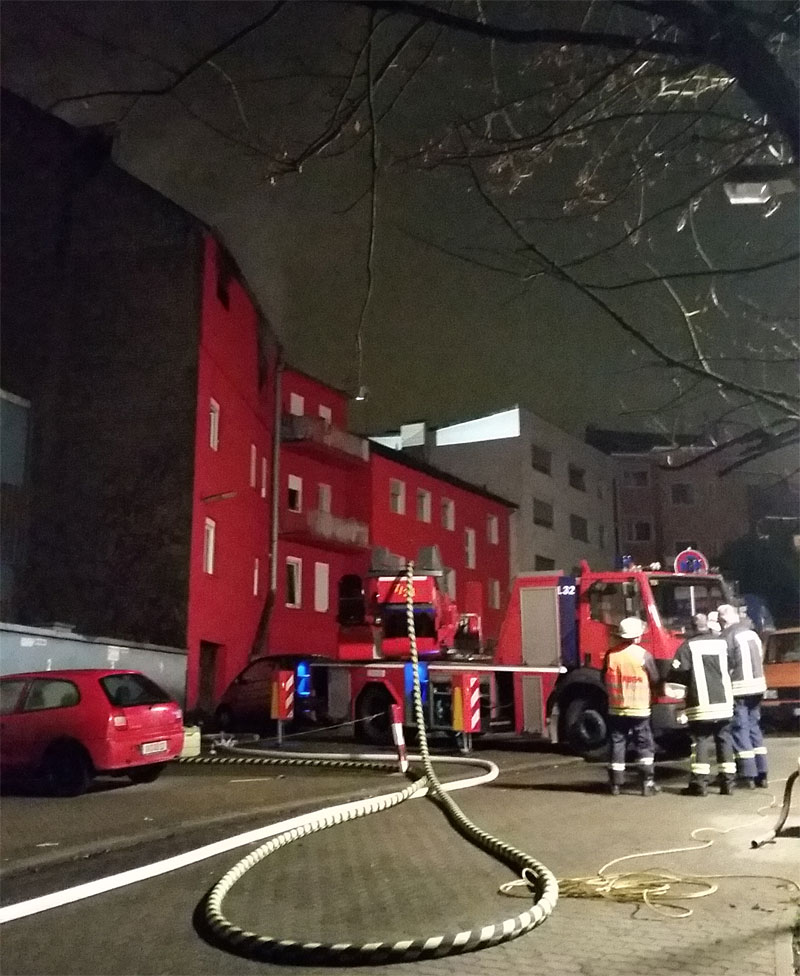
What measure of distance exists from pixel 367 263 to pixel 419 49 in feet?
8.02

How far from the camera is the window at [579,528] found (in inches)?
376

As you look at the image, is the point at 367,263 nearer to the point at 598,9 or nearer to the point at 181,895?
the point at 598,9

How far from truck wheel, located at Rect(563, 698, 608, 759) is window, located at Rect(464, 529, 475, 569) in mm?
1888

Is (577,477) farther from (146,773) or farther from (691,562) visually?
(146,773)

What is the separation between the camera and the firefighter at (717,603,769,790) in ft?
22.5

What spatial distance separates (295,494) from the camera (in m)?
8.20

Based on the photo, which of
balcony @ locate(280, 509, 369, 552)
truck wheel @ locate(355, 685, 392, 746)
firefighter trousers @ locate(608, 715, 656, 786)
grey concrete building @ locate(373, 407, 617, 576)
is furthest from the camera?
truck wheel @ locate(355, 685, 392, 746)

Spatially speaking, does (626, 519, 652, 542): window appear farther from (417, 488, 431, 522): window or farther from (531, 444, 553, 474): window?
(417, 488, 431, 522): window

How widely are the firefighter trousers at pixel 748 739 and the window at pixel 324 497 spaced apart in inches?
158

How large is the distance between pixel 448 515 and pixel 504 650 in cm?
187

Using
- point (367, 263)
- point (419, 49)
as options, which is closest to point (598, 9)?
point (419, 49)

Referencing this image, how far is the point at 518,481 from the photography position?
368 inches

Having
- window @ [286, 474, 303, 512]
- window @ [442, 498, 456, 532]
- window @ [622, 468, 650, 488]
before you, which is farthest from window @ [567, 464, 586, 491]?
window @ [286, 474, 303, 512]

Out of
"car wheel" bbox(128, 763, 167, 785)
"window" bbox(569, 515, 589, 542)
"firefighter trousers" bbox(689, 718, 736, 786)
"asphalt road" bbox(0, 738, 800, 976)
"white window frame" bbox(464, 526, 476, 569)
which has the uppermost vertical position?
"window" bbox(569, 515, 589, 542)
